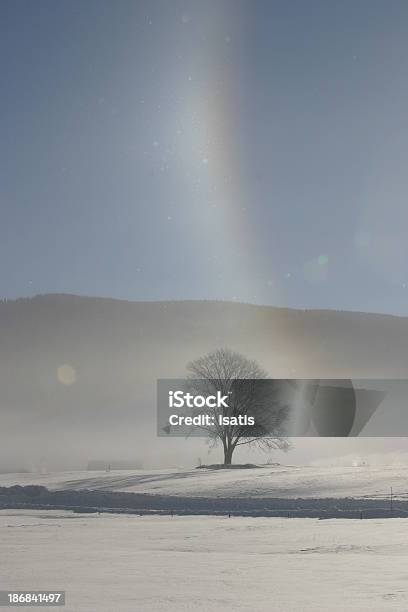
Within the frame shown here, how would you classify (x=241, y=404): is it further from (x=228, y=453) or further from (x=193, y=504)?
(x=193, y=504)

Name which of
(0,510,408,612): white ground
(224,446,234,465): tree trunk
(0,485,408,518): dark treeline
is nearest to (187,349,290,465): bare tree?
(224,446,234,465): tree trunk

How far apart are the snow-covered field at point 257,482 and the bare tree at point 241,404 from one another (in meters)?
8.35

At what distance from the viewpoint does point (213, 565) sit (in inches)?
619

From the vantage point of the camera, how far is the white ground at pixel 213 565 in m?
11.1

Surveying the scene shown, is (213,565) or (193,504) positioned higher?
(193,504)

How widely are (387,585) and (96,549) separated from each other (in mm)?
8228

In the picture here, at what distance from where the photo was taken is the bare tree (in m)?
62.4

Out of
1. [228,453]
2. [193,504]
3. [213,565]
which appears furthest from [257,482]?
[213,565]

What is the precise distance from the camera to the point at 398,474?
44562mm

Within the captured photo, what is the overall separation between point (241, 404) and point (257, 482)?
63.0 ft

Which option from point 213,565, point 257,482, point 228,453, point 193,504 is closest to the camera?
point 213,565

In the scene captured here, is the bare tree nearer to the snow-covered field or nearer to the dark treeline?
the snow-covered field

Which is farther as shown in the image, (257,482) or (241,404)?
(241,404)

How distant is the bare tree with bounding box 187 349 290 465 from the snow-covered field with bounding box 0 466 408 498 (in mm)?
8354
